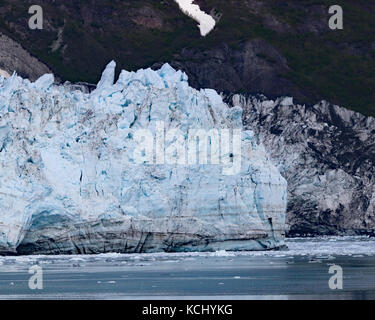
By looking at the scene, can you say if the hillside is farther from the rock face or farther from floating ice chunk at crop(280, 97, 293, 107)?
the rock face

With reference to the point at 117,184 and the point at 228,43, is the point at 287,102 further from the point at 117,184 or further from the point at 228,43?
the point at 117,184

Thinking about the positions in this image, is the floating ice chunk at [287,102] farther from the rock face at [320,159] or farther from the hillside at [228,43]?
the hillside at [228,43]

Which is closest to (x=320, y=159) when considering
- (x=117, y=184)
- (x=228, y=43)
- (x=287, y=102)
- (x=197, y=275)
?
(x=287, y=102)

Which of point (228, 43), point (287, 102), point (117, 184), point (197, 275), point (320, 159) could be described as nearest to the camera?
point (197, 275)

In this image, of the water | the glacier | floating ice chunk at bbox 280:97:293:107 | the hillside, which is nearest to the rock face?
floating ice chunk at bbox 280:97:293:107

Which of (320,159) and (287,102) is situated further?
(287,102)

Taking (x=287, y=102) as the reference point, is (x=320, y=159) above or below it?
below

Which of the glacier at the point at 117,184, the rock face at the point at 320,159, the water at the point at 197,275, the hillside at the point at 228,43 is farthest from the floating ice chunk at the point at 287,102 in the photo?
the water at the point at 197,275
